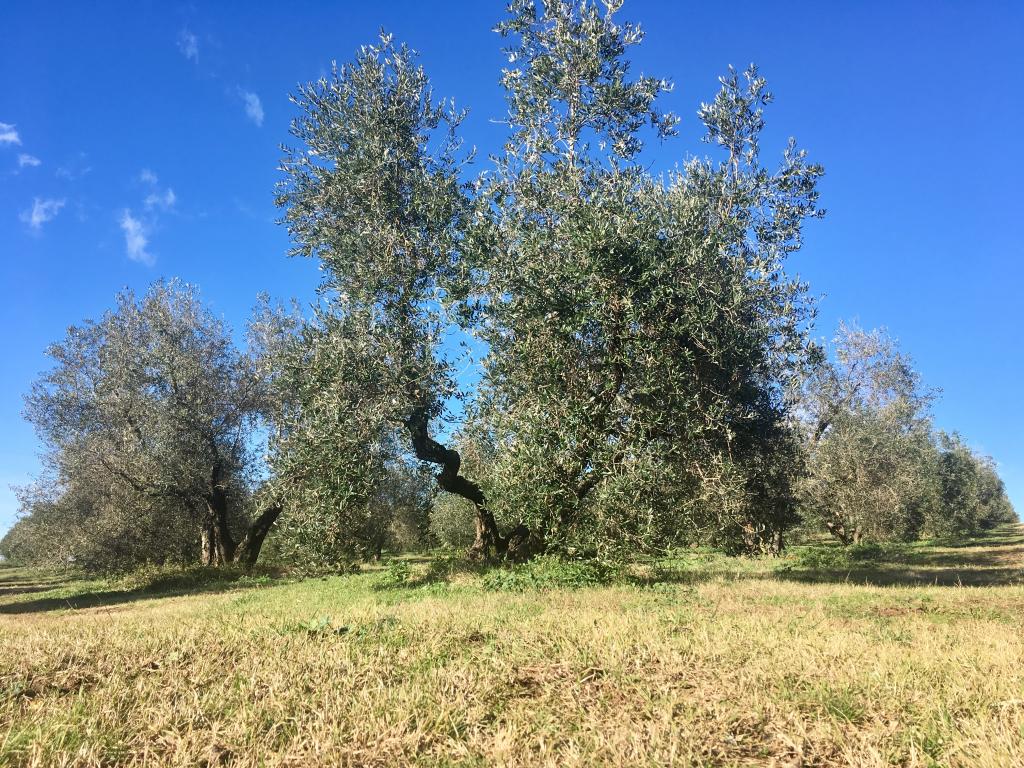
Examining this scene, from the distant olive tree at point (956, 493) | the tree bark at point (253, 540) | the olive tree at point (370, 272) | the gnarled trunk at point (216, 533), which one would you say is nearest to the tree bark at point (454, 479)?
the olive tree at point (370, 272)

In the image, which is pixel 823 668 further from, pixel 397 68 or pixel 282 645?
pixel 397 68

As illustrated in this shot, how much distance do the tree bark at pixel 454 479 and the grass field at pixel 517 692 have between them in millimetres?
9775

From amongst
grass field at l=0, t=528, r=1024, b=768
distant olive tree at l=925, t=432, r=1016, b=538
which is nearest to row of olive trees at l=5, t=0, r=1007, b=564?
grass field at l=0, t=528, r=1024, b=768

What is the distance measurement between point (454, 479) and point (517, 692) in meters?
16.1

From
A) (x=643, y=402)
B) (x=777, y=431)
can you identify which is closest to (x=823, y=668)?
(x=643, y=402)

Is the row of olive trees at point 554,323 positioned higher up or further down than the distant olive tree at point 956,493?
higher up

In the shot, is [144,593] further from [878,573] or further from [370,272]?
[878,573]

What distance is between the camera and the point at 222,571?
28.3 metres

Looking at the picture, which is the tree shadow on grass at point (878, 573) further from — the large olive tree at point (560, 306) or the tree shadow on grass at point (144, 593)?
the tree shadow on grass at point (144, 593)

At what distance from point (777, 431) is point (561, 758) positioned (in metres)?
14.8

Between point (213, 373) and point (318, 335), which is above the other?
point (213, 373)

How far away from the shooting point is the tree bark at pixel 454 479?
1842 cm

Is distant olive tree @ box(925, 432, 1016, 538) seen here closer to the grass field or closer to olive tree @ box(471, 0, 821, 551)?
olive tree @ box(471, 0, 821, 551)

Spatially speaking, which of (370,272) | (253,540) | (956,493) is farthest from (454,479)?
(956,493)
